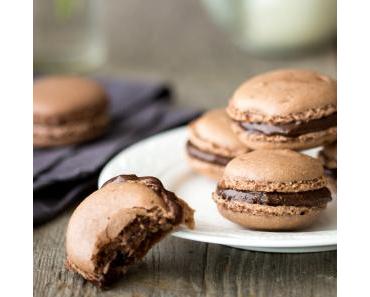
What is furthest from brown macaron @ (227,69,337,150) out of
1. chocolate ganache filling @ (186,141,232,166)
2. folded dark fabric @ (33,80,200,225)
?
folded dark fabric @ (33,80,200,225)

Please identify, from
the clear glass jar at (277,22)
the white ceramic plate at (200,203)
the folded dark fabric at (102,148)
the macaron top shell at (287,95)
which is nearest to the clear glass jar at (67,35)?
the folded dark fabric at (102,148)

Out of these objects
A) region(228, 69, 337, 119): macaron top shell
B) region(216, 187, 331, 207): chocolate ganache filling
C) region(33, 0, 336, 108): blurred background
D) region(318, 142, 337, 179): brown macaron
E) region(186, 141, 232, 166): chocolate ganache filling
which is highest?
region(228, 69, 337, 119): macaron top shell

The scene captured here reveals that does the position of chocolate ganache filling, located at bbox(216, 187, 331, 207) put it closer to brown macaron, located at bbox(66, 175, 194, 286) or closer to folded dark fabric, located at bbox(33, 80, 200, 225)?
brown macaron, located at bbox(66, 175, 194, 286)

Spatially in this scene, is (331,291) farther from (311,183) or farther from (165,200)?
(165,200)
